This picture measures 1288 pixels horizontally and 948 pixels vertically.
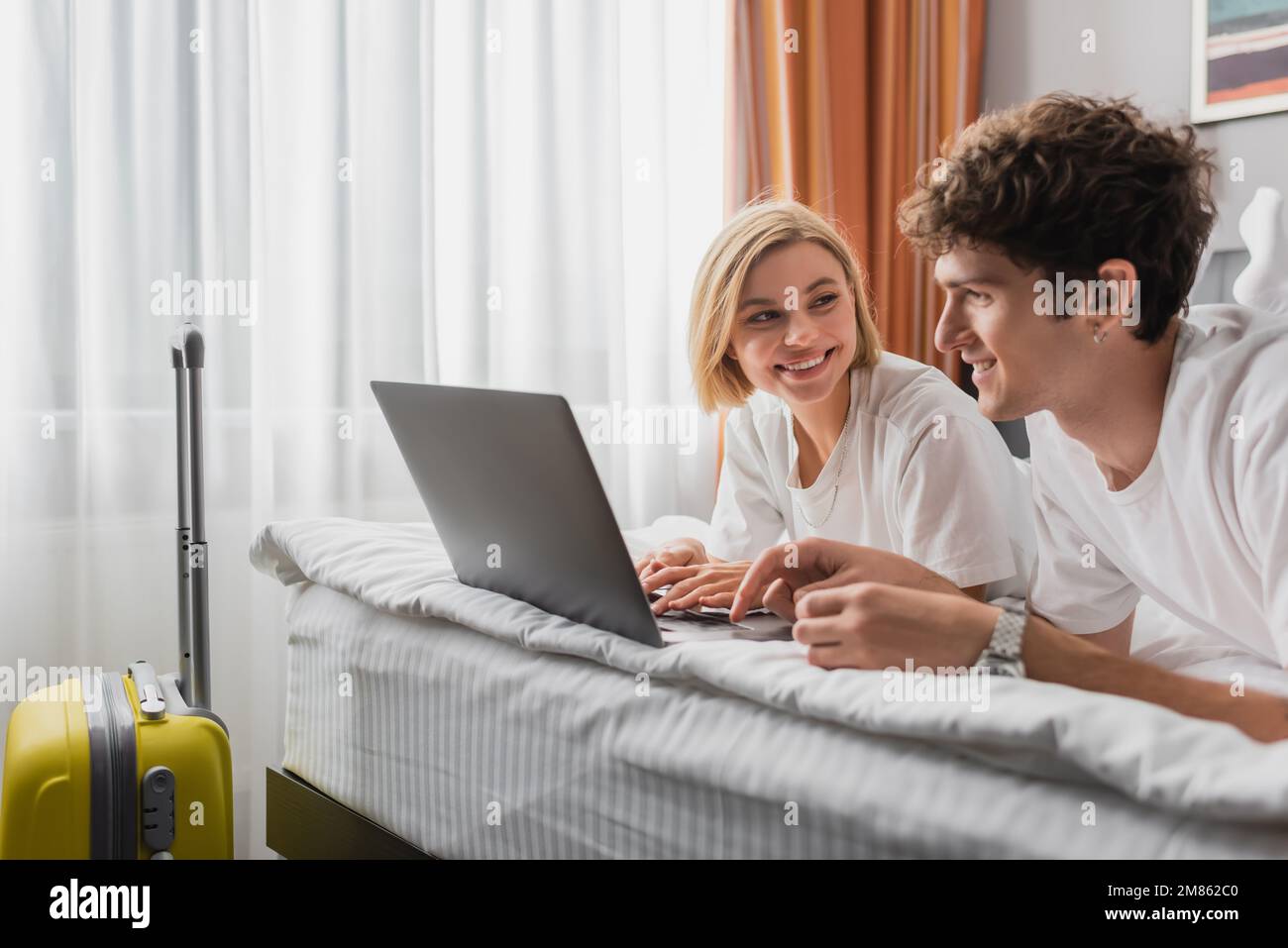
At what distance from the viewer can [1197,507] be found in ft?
3.55

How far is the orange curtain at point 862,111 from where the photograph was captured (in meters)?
2.63

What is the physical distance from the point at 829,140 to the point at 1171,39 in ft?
2.52

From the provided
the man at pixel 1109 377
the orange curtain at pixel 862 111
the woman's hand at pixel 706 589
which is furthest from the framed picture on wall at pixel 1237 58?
the woman's hand at pixel 706 589

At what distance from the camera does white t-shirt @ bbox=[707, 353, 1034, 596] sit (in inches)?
52.6

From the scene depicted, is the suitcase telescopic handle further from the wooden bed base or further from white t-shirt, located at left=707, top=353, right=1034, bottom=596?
white t-shirt, located at left=707, top=353, right=1034, bottom=596

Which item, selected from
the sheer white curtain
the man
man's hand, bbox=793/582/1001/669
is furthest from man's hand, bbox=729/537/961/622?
the sheer white curtain

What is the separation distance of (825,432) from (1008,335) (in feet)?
1.37

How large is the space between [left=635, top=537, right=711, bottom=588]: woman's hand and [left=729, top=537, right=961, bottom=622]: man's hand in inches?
9.5

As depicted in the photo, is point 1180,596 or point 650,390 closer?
point 1180,596

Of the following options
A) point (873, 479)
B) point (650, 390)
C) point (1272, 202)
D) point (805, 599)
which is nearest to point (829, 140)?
point (650, 390)

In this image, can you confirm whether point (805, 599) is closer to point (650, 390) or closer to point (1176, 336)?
point (1176, 336)

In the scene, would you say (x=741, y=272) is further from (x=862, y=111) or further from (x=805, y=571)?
(x=862, y=111)

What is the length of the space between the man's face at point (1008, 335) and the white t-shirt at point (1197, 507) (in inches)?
3.8
